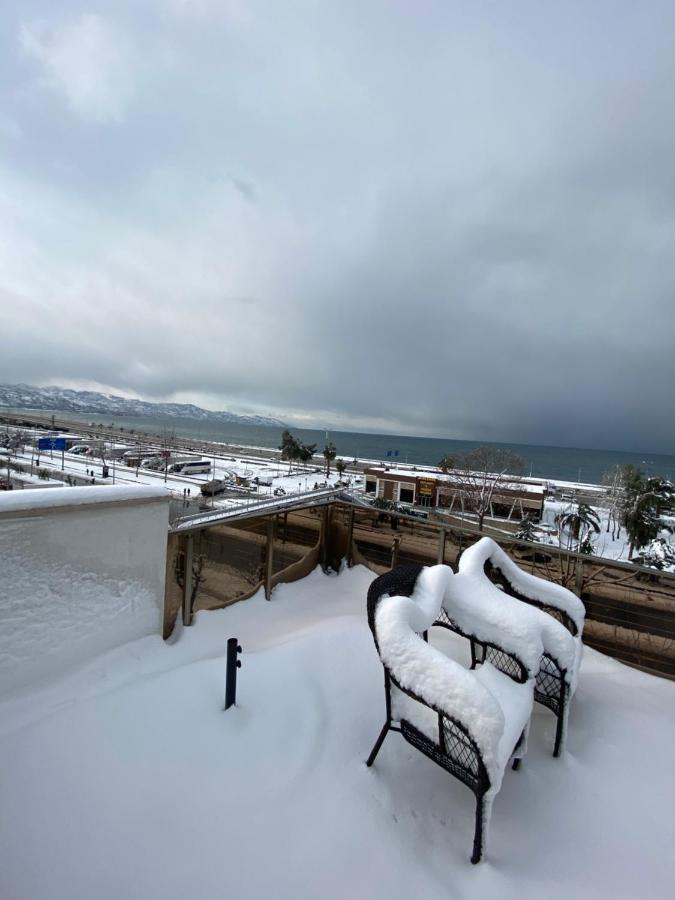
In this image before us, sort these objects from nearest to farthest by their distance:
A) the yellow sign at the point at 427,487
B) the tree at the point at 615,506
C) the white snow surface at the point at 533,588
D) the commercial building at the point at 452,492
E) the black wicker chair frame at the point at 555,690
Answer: the black wicker chair frame at the point at 555,690
the white snow surface at the point at 533,588
the tree at the point at 615,506
the commercial building at the point at 452,492
the yellow sign at the point at 427,487

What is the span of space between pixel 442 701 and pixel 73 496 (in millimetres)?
2394

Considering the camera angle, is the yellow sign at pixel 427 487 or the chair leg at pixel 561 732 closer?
the chair leg at pixel 561 732

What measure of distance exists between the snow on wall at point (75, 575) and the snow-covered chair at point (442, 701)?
5.96 ft

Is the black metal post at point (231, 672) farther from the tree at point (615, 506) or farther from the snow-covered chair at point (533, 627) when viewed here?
the tree at point (615, 506)

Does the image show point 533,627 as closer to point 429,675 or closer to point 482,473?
point 429,675

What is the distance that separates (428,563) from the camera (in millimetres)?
4594

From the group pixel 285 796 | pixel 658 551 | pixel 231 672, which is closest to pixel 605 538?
pixel 658 551

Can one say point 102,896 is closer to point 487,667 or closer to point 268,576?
point 487,667

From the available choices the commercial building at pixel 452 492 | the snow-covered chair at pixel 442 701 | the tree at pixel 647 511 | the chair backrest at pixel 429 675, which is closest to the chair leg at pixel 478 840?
the snow-covered chair at pixel 442 701

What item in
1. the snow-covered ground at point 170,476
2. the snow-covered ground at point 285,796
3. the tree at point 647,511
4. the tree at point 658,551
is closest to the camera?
the snow-covered ground at point 285,796

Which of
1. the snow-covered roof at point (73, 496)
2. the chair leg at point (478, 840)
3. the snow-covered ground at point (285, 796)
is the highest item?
the snow-covered roof at point (73, 496)

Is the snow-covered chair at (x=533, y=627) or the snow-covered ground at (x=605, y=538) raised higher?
the snow-covered chair at (x=533, y=627)

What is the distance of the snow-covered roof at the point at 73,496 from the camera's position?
2359mm

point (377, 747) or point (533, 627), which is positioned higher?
point (533, 627)
